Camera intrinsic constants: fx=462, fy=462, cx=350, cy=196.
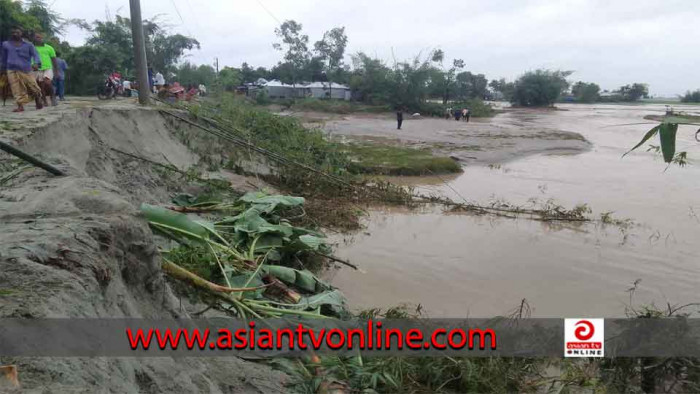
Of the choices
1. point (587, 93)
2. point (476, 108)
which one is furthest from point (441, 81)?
point (587, 93)

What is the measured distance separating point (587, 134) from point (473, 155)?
14822 millimetres

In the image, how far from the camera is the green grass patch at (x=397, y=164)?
42.2 ft

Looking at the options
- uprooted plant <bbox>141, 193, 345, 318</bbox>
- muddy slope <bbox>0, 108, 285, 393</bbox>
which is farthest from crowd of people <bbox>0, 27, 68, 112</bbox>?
muddy slope <bbox>0, 108, 285, 393</bbox>

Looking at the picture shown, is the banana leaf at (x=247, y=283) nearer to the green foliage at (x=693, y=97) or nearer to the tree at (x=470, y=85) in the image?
the tree at (x=470, y=85)

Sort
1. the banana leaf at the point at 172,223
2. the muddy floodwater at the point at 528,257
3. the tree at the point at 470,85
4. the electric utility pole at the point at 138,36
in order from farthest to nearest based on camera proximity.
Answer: the tree at the point at 470,85
the electric utility pole at the point at 138,36
the muddy floodwater at the point at 528,257
the banana leaf at the point at 172,223

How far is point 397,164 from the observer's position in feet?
44.2

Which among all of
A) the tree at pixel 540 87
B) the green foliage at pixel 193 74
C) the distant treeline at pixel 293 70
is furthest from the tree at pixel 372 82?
the tree at pixel 540 87

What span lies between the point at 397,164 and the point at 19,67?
9.15m

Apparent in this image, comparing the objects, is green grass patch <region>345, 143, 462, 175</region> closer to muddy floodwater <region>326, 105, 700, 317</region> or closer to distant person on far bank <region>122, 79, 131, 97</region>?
muddy floodwater <region>326, 105, 700, 317</region>

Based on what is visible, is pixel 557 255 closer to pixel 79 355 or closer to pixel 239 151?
pixel 239 151

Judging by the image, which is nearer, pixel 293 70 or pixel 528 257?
→ pixel 528 257

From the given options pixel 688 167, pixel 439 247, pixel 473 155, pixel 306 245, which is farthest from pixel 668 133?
pixel 688 167

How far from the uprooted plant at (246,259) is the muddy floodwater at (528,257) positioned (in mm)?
871

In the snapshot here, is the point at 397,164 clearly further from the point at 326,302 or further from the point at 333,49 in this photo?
the point at 333,49
